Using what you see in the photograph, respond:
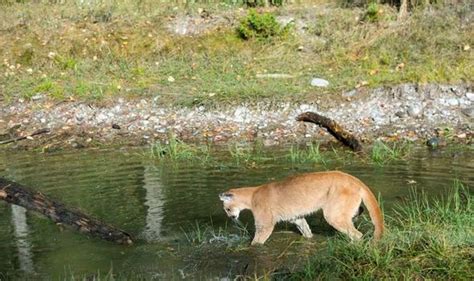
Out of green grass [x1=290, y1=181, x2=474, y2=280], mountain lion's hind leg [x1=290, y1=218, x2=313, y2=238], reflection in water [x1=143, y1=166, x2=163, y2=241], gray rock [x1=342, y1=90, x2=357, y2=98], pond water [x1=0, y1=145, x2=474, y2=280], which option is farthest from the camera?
gray rock [x1=342, y1=90, x2=357, y2=98]

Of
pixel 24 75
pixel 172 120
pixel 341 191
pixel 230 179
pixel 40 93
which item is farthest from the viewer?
pixel 24 75

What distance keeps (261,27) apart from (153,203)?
350 inches

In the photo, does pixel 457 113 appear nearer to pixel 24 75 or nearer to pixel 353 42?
pixel 353 42

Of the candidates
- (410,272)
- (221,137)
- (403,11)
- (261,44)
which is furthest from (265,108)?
(410,272)

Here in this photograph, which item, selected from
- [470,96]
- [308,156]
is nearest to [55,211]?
[308,156]

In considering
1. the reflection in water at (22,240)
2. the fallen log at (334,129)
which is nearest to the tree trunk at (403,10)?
the fallen log at (334,129)

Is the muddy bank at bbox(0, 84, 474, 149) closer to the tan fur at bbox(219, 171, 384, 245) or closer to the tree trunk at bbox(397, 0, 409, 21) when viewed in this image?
the tree trunk at bbox(397, 0, 409, 21)

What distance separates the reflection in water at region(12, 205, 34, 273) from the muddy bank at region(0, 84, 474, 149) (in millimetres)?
4637

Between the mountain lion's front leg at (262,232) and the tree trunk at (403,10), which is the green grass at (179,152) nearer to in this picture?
the mountain lion's front leg at (262,232)

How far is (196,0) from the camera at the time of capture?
20.5m

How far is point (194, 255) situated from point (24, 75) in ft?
36.7

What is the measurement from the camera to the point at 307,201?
7812 millimetres

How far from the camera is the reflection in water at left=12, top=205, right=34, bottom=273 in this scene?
729 centimetres

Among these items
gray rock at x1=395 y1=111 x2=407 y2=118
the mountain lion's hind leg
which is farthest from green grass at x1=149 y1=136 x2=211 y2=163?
the mountain lion's hind leg
